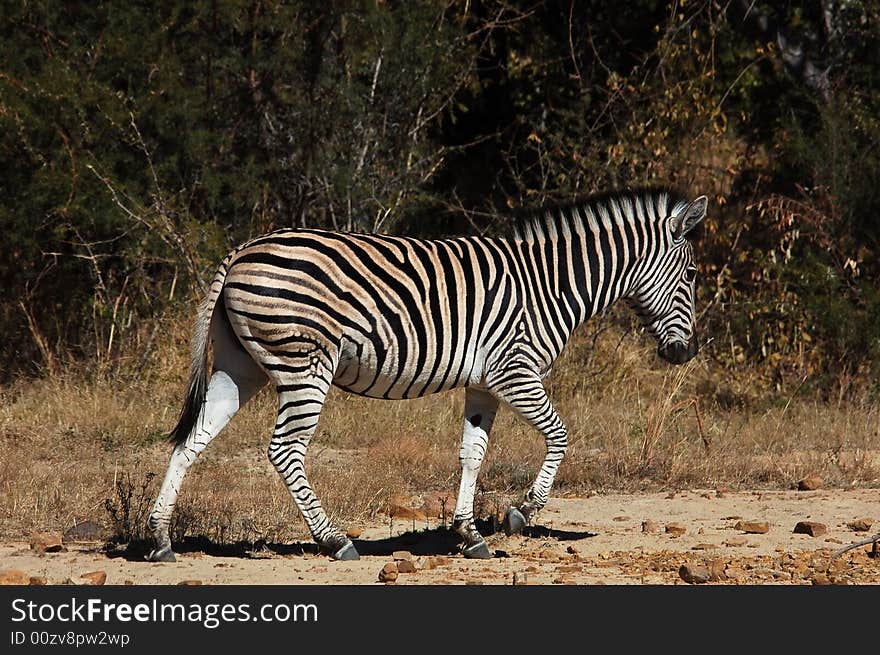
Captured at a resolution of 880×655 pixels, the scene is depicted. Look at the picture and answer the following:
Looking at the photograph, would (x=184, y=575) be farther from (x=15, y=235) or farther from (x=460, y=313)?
(x=15, y=235)

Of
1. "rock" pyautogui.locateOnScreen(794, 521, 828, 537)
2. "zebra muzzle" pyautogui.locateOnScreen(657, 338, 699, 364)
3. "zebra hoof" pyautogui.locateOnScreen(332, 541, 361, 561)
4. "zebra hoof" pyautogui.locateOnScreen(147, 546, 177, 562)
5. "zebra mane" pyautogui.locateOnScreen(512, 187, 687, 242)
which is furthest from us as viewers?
"zebra muzzle" pyautogui.locateOnScreen(657, 338, 699, 364)

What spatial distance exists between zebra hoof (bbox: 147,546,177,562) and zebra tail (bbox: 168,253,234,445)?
1.83 feet

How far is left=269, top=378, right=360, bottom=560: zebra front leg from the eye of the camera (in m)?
6.55

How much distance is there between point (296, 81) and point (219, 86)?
2.55 ft

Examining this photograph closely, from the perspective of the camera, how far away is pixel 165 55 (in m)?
12.0

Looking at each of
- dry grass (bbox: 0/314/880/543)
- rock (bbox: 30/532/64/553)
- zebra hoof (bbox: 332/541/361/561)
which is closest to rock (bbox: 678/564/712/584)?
zebra hoof (bbox: 332/541/361/561)

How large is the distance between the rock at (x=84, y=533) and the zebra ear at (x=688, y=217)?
3775mm

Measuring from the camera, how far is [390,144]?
13.1 metres

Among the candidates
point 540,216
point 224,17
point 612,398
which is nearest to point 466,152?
point 224,17

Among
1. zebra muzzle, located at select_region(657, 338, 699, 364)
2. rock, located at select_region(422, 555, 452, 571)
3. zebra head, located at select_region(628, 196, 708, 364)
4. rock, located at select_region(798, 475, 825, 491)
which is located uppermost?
zebra head, located at select_region(628, 196, 708, 364)

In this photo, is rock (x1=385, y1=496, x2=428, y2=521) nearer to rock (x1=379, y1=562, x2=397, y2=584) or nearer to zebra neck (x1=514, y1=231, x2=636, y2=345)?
zebra neck (x1=514, y1=231, x2=636, y2=345)

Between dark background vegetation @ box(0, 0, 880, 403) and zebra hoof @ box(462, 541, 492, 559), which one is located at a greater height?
dark background vegetation @ box(0, 0, 880, 403)

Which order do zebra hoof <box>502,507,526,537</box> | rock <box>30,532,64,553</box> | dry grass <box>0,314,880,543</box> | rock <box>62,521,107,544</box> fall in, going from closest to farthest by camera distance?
rock <box>30,532,64,553</box> < rock <box>62,521,107,544</box> < zebra hoof <box>502,507,526,537</box> < dry grass <box>0,314,880,543</box>

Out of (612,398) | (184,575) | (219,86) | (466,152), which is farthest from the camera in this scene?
(466,152)
